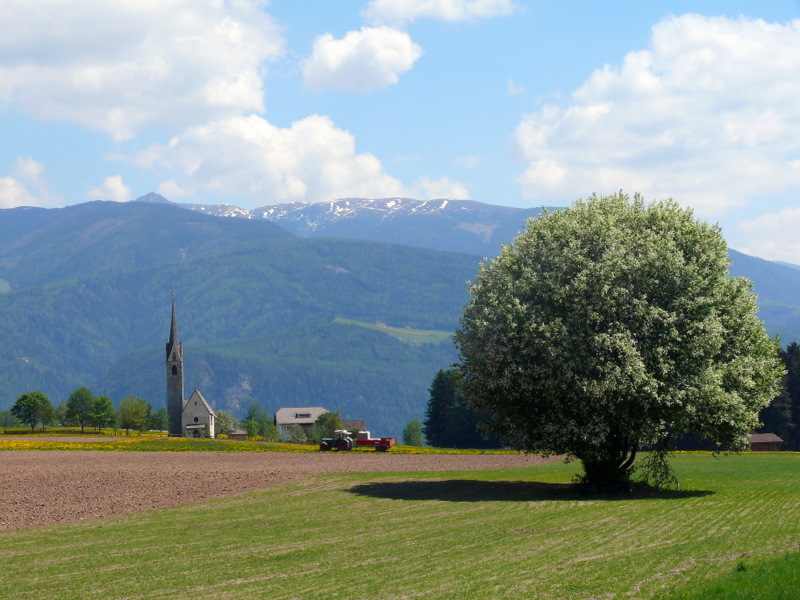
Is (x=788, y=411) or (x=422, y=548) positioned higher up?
(x=788, y=411)

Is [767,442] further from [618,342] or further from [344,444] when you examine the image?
[618,342]

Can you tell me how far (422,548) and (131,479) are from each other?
112ft

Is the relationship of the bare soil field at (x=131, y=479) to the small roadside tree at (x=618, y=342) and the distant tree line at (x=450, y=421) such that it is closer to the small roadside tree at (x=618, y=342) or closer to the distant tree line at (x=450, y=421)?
the small roadside tree at (x=618, y=342)

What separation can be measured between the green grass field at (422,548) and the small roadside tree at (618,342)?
154 inches

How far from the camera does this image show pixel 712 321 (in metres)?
45.0

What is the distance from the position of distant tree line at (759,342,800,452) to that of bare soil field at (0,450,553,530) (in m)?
75.3

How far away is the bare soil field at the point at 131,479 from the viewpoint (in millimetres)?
43375

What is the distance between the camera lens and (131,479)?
57875 millimetres

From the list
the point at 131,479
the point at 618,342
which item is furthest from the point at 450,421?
the point at 618,342

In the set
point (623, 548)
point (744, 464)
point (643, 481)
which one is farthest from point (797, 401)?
point (623, 548)

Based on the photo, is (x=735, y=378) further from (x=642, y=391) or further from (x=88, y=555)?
(x=88, y=555)

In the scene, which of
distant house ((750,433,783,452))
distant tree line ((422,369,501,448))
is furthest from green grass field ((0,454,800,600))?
distant tree line ((422,369,501,448))

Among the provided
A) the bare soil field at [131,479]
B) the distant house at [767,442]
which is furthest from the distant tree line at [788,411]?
the bare soil field at [131,479]

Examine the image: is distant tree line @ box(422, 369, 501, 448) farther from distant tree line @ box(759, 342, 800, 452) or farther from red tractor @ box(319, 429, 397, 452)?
distant tree line @ box(759, 342, 800, 452)
